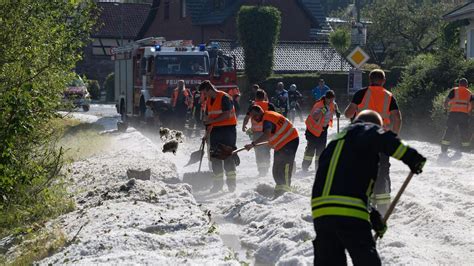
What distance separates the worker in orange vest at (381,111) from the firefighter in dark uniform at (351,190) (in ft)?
16.3

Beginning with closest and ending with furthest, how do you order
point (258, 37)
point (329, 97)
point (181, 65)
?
point (329, 97) < point (181, 65) < point (258, 37)

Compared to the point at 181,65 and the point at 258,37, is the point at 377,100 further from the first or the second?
the point at 258,37

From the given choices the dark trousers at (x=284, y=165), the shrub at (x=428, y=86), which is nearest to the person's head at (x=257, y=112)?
the dark trousers at (x=284, y=165)

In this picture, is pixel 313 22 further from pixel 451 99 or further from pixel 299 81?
pixel 451 99

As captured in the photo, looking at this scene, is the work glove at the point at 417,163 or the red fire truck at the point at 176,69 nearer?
the work glove at the point at 417,163

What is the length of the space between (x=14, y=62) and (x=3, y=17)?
0.60m

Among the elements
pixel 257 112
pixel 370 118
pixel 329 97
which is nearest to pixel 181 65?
pixel 329 97

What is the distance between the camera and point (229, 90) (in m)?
27.4

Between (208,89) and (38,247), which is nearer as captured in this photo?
(38,247)

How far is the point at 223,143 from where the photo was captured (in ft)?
51.3

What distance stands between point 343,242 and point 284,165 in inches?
287

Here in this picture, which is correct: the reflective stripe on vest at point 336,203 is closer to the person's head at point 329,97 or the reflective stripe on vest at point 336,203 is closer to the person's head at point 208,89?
the person's head at point 208,89

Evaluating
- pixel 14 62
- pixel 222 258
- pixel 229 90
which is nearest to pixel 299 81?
pixel 229 90

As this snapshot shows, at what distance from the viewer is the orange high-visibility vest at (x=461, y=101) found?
20.0 m
